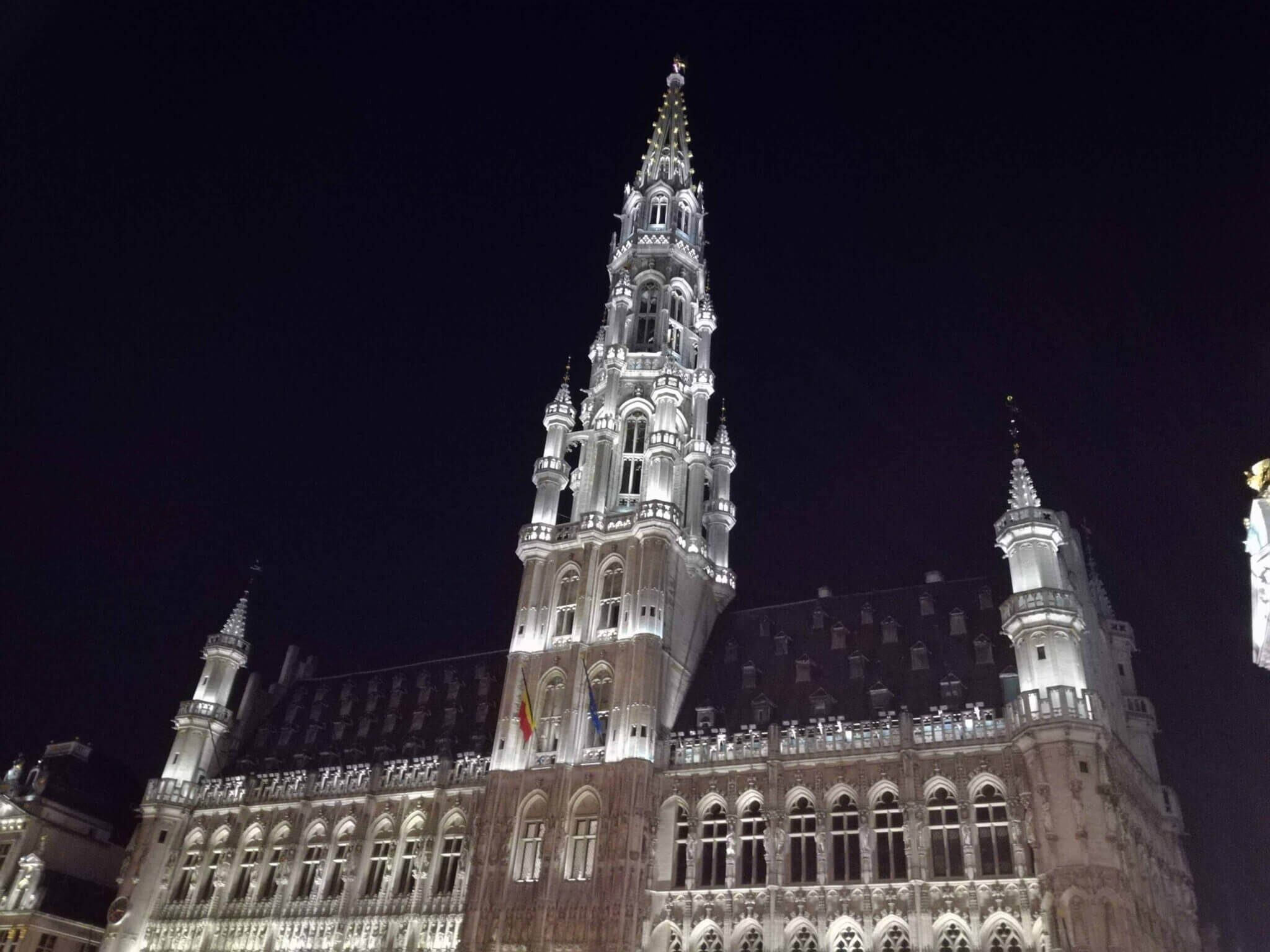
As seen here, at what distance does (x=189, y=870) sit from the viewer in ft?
206

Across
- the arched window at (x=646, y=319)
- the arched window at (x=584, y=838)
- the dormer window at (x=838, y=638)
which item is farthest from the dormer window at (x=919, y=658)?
the arched window at (x=646, y=319)

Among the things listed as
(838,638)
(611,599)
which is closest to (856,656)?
(838,638)

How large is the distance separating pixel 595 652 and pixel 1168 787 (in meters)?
30.9

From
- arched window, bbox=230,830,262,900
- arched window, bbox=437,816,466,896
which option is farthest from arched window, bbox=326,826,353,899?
arched window, bbox=437,816,466,896

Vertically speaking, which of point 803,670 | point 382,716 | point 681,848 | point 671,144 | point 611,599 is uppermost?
point 671,144

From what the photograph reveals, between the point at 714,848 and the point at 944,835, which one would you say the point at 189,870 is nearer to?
the point at 714,848

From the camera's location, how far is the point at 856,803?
47531 millimetres

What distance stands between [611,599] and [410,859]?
58.5ft

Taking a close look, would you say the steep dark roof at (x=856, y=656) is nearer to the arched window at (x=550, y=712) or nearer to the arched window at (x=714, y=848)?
the arched window at (x=714, y=848)

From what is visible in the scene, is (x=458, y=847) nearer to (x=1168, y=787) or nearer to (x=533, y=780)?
(x=533, y=780)

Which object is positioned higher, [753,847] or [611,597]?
[611,597]

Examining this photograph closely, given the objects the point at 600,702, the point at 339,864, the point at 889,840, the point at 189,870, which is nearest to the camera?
the point at 889,840

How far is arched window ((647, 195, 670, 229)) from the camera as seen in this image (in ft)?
258

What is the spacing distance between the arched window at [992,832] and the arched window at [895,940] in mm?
4140
